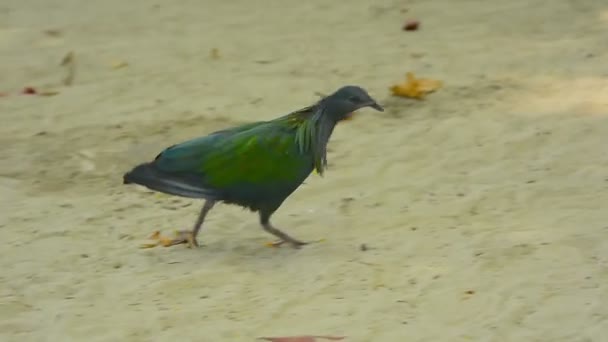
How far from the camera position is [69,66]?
841cm

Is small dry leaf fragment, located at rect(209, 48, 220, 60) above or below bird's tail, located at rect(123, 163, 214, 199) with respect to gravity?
below

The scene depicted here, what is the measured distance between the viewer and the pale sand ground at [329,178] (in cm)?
469

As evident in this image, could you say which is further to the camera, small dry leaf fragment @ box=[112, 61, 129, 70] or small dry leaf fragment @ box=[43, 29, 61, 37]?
small dry leaf fragment @ box=[43, 29, 61, 37]

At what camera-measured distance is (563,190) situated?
5836 millimetres

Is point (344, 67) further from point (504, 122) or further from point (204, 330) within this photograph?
point (204, 330)

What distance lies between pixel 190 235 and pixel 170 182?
32cm

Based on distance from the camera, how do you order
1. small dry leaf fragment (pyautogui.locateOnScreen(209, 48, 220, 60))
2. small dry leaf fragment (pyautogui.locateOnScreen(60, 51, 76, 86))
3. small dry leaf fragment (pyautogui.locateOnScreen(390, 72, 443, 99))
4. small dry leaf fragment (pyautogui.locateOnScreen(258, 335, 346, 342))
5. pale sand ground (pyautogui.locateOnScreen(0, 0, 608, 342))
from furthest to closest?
small dry leaf fragment (pyautogui.locateOnScreen(209, 48, 220, 60)) < small dry leaf fragment (pyautogui.locateOnScreen(60, 51, 76, 86)) < small dry leaf fragment (pyautogui.locateOnScreen(390, 72, 443, 99)) < pale sand ground (pyautogui.locateOnScreen(0, 0, 608, 342)) < small dry leaf fragment (pyautogui.locateOnScreen(258, 335, 346, 342))

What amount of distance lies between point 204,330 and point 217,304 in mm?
243

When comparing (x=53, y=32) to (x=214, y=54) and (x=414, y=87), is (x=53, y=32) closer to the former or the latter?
(x=214, y=54)

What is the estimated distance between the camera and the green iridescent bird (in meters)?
5.25

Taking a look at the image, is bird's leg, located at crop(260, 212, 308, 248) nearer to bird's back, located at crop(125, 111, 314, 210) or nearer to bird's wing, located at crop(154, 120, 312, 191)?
bird's back, located at crop(125, 111, 314, 210)

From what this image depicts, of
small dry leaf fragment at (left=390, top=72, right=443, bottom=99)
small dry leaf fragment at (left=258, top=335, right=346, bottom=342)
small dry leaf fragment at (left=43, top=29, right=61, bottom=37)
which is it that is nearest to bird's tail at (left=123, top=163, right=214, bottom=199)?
small dry leaf fragment at (left=258, top=335, right=346, bottom=342)

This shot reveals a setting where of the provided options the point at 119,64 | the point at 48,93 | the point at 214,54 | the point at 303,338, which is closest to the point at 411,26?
the point at 214,54

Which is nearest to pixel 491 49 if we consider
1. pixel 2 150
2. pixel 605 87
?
pixel 605 87
